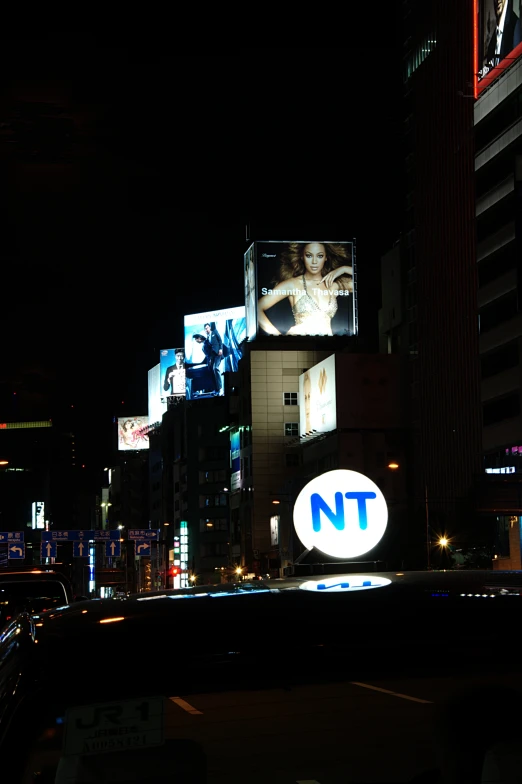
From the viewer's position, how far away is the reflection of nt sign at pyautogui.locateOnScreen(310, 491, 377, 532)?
12148mm

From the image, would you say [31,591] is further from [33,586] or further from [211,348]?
[211,348]

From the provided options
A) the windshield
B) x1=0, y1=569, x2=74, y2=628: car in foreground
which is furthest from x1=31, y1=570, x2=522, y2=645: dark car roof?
x1=0, y1=569, x2=74, y2=628: car in foreground

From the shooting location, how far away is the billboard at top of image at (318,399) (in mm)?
88250

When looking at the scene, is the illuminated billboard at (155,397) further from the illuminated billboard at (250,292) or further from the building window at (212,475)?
the illuminated billboard at (250,292)

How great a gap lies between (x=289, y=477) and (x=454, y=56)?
41.8 meters

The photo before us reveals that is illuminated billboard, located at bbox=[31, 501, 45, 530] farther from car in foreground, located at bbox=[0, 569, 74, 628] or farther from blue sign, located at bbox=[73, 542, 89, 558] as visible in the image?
car in foreground, located at bbox=[0, 569, 74, 628]

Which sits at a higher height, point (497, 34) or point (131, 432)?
point (497, 34)

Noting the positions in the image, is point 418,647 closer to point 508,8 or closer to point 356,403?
point 508,8

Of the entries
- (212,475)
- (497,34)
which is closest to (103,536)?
(497,34)

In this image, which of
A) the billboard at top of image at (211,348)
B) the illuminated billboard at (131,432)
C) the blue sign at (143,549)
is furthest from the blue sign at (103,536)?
the illuminated billboard at (131,432)

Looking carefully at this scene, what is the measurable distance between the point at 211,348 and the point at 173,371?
21.0 meters

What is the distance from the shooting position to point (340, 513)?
1223 cm

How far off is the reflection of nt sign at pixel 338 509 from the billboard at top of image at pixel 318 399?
247ft

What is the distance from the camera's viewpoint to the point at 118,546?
53.9m
